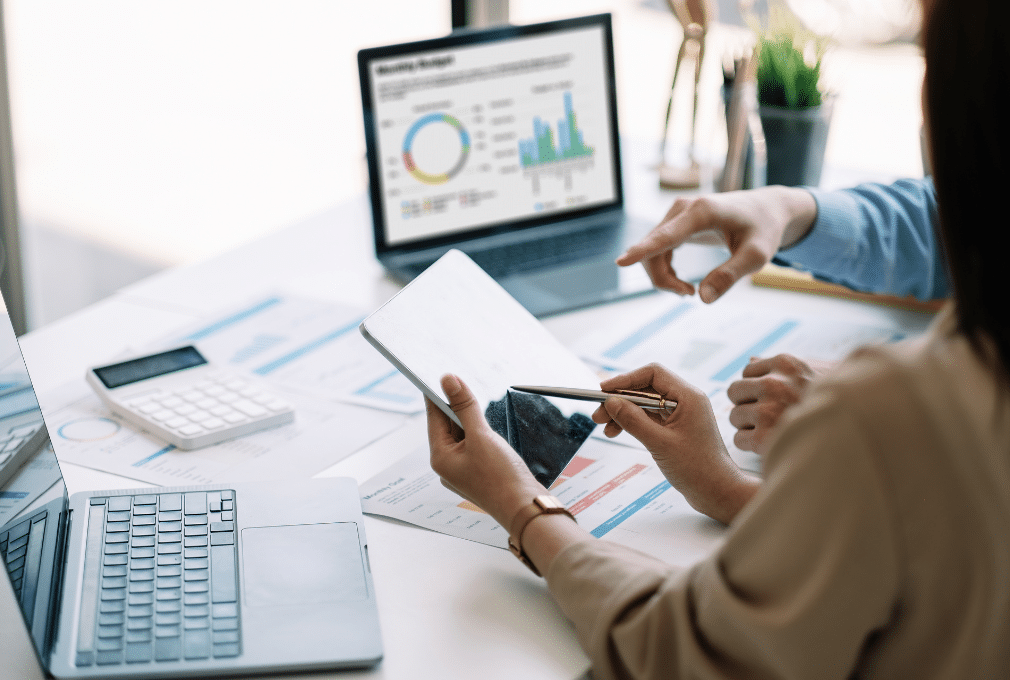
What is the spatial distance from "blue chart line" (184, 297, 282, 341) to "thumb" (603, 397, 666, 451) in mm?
641

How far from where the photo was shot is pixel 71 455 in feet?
3.44

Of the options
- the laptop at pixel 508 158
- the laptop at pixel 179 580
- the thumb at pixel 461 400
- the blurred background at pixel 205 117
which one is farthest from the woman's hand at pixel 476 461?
the blurred background at pixel 205 117

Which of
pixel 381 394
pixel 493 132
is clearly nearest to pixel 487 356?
pixel 381 394

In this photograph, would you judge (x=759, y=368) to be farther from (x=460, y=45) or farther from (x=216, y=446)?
(x=460, y=45)

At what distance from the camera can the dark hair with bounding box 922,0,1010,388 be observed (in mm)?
510

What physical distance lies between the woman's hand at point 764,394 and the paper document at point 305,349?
0.37 meters

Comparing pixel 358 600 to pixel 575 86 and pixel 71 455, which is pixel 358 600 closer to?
pixel 71 455

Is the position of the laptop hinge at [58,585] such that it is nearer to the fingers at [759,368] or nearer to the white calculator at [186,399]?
the white calculator at [186,399]

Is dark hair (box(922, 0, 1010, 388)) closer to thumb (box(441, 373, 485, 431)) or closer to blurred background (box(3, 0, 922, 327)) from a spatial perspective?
thumb (box(441, 373, 485, 431))

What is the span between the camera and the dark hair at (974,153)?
510 mm

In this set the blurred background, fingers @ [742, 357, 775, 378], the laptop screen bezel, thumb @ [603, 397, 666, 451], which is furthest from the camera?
the blurred background

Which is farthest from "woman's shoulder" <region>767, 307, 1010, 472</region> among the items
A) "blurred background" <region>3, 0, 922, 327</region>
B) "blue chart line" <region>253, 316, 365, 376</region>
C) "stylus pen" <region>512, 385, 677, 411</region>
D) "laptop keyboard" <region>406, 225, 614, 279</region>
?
"blurred background" <region>3, 0, 922, 327</region>

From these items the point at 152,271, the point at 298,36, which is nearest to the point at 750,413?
the point at 152,271

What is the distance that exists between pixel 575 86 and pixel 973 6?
1.15m
